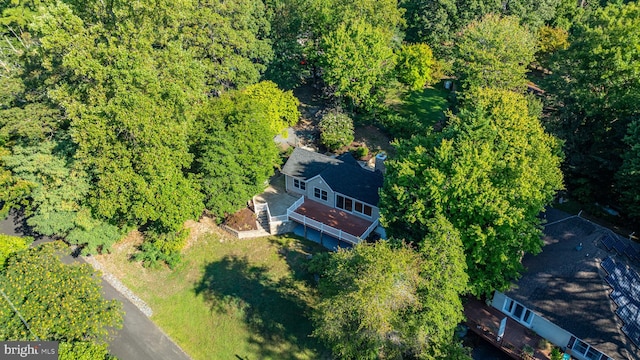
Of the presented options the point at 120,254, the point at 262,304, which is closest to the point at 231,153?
the point at 262,304

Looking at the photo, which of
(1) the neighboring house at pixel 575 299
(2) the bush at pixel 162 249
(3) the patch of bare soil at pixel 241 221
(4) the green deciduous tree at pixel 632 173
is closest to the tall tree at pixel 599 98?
(4) the green deciduous tree at pixel 632 173

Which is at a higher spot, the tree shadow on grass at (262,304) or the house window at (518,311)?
the house window at (518,311)

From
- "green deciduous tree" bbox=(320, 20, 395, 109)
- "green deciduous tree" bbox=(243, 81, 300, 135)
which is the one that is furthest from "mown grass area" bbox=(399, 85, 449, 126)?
"green deciduous tree" bbox=(243, 81, 300, 135)

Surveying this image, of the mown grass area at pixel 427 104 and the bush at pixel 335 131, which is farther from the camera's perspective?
the mown grass area at pixel 427 104

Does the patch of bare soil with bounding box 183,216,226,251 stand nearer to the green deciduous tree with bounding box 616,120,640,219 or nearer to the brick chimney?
the brick chimney

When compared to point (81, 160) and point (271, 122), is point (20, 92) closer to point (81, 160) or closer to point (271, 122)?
point (81, 160)

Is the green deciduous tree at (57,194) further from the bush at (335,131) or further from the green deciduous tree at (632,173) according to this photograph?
the green deciduous tree at (632,173)
